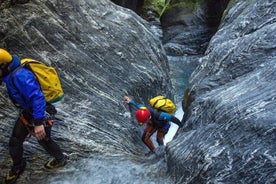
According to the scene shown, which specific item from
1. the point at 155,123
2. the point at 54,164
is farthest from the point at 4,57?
the point at 155,123

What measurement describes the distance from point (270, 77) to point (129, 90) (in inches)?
229

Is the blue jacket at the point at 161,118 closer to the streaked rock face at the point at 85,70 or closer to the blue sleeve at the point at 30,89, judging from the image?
the streaked rock face at the point at 85,70

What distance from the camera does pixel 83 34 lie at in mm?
12961

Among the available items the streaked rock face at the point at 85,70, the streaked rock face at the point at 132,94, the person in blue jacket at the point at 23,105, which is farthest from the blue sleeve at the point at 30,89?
the streaked rock face at the point at 85,70

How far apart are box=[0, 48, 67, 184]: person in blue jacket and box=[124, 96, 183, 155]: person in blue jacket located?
330 centimetres

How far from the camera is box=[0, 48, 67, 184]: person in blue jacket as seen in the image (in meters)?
7.12

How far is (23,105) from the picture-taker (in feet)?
24.6

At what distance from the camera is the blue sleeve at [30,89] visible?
7.11m

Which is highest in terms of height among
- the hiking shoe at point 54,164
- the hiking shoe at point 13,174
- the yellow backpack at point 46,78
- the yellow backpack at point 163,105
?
the yellow backpack at point 46,78

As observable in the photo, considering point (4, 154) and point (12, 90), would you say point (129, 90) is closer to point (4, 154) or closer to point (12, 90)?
point (4, 154)

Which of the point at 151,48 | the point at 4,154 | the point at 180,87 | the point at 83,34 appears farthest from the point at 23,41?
the point at 180,87

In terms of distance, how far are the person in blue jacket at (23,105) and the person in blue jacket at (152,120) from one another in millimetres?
3302

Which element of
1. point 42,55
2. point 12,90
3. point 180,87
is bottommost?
point 180,87

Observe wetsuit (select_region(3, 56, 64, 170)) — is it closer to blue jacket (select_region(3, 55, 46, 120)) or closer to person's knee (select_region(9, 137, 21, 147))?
blue jacket (select_region(3, 55, 46, 120))
